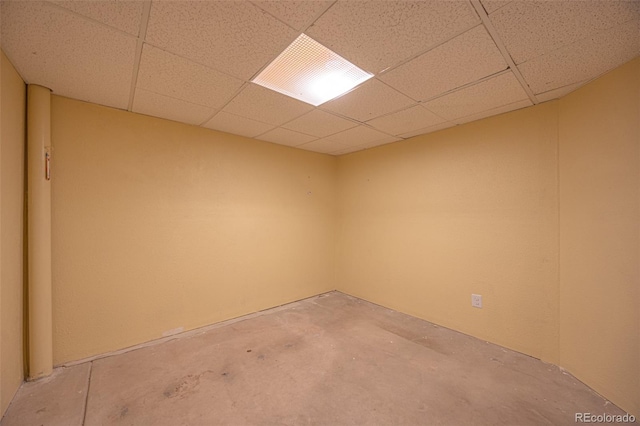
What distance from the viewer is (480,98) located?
2.18 meters

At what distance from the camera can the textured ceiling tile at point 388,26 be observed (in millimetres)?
1229

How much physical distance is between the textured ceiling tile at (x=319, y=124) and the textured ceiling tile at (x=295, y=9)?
1.13 metres

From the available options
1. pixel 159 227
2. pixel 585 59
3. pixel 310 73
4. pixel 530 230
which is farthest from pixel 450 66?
pixel 159 227

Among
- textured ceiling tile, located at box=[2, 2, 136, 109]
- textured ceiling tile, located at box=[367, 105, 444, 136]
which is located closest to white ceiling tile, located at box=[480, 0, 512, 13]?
textured ceiling tile, located at box=[367, 105, 444, 136]

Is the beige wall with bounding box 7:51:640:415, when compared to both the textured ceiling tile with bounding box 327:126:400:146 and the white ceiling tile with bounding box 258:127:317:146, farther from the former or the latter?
the textured ceiling tile with bounding box 327:126:400:146

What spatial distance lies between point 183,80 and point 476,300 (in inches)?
132

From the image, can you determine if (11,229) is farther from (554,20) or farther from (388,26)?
(554,20)

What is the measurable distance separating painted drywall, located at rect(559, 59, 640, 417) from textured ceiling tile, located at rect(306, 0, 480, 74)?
1341mm

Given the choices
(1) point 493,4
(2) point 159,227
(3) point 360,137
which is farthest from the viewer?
(3) point 360,137

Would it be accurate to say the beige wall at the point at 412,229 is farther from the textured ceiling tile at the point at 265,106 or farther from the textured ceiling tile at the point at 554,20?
the textured ceiling tile at the point at 265,106

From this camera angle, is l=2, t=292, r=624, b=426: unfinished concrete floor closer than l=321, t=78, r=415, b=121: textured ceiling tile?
Yes

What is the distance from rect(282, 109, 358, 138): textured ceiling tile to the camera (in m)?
2.58

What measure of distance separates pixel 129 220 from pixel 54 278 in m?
0.69

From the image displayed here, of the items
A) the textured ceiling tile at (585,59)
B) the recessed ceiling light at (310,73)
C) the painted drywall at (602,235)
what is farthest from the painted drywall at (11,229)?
the painted drywall at (602,235)
